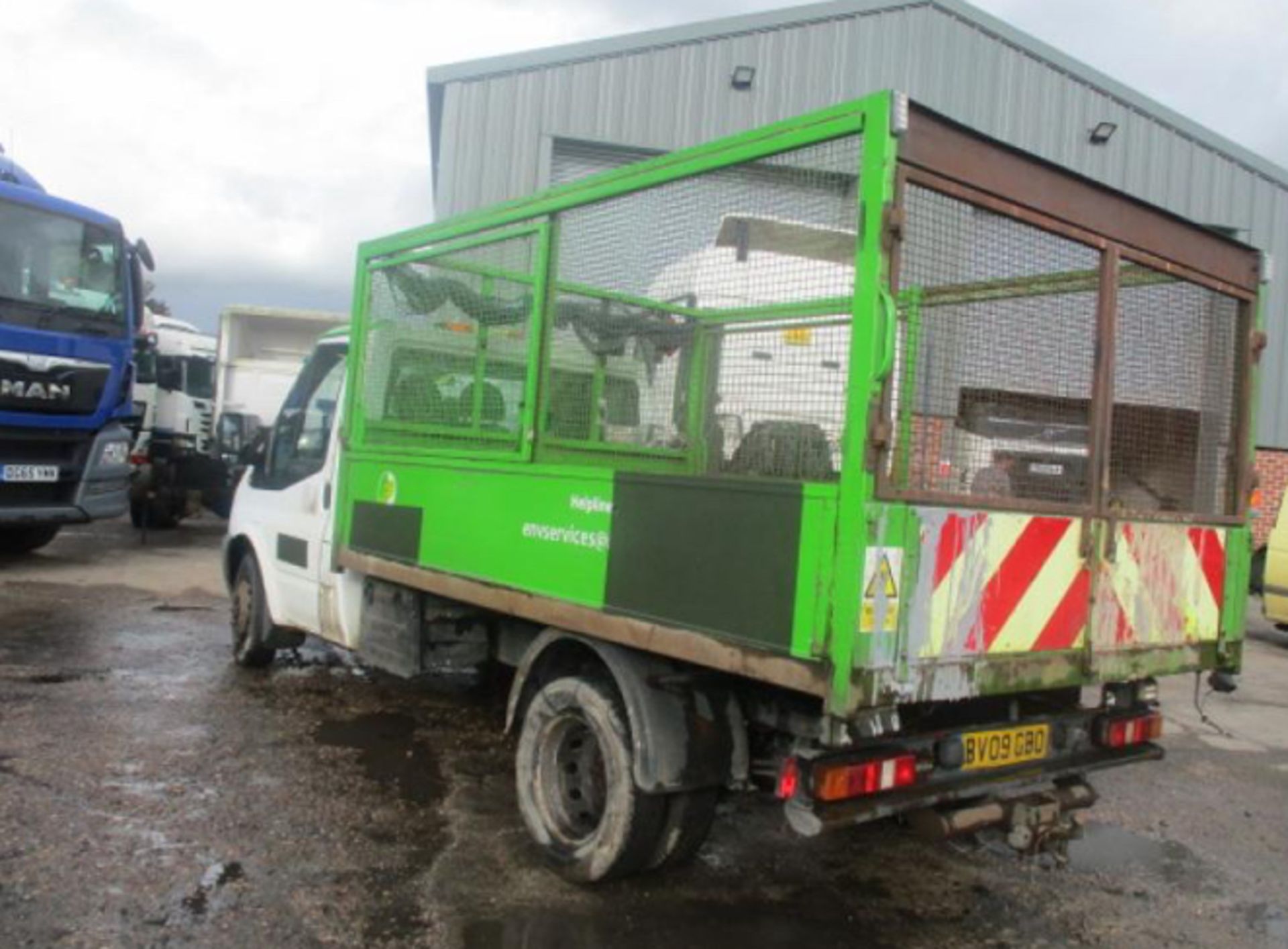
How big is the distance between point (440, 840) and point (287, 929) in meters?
0.89

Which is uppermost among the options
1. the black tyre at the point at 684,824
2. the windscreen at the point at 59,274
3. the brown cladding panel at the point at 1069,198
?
the windscreen at the point at 59,274

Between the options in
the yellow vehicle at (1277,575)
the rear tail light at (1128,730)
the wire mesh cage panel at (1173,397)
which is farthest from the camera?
the yellow vehicle at (1277,575)

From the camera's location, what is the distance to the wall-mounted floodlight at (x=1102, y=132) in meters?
14.6

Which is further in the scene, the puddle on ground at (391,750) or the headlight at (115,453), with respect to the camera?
the headlight at (115,453)

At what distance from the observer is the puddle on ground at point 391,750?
479 cm

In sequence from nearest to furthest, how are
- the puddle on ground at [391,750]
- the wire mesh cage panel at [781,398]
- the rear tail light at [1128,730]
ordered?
the wire mesh cage panel at [781,398], the rear tail light at [1128,730], the puddle on ground at [391,750]

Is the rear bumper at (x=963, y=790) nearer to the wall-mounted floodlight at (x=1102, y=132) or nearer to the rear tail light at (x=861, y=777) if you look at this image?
the rear tail light at (x=861, y=777)

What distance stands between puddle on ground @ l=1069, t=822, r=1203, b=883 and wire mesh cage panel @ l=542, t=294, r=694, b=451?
244 cm

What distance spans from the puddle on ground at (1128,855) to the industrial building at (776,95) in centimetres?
984

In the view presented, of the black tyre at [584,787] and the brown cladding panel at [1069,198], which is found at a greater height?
the brown cladding panel at [1069,198]

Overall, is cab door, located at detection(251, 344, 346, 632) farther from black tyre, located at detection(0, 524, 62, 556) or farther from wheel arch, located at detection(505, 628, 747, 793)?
black tyre, located at detection(0, 524, 62, 556)

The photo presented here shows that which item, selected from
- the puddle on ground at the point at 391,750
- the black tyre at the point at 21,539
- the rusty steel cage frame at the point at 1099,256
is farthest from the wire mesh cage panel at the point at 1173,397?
the black tyre at the point at 21,539

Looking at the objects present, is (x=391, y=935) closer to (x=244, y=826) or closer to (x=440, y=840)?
(x=440, y=840)

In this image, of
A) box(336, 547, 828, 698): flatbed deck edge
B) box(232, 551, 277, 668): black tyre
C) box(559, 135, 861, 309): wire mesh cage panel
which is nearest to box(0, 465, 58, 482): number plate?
box(232, 551, 277, 668): black tyre
